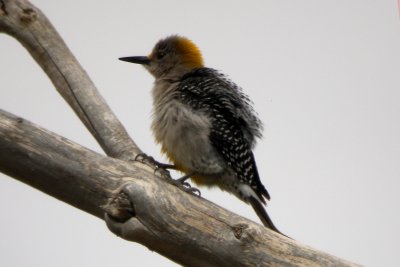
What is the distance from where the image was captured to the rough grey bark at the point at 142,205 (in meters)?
3.67

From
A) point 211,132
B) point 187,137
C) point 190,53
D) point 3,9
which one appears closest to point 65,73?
point 3,9

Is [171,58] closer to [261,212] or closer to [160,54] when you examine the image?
[160,54]

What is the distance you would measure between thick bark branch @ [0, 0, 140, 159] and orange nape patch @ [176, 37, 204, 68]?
4.58 feet

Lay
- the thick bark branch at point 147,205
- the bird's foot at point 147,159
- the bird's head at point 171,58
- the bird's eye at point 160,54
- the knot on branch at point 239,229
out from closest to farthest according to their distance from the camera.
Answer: the thick bark branch at point 147,205
the knot on branch at point 239,229
the bird's foot at point 147,159
the bird's head at point 171,58
the bird's eye at point 160,54

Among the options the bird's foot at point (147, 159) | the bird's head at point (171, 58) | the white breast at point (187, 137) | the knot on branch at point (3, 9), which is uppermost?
the bird's head at point (171, 58)

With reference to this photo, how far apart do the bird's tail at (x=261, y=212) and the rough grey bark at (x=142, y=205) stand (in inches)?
41.6

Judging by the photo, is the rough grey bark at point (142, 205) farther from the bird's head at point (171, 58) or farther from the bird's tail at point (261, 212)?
the bird's head at point (171, 58)

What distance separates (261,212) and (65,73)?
1.79m

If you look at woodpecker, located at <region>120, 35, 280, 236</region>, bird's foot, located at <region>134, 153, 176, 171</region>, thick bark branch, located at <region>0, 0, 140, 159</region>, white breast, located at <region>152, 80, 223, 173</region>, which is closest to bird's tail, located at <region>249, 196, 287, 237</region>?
woodpecker, located at <region>120, 35, 280, 236</region>

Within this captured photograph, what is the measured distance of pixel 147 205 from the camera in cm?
376

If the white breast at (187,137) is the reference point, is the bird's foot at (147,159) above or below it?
below

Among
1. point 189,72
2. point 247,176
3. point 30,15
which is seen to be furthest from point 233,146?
point 30,15

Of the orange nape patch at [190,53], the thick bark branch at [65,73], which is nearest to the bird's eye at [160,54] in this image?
the orange nape patch at [190,53]

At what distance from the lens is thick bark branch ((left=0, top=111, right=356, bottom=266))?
3670mm
